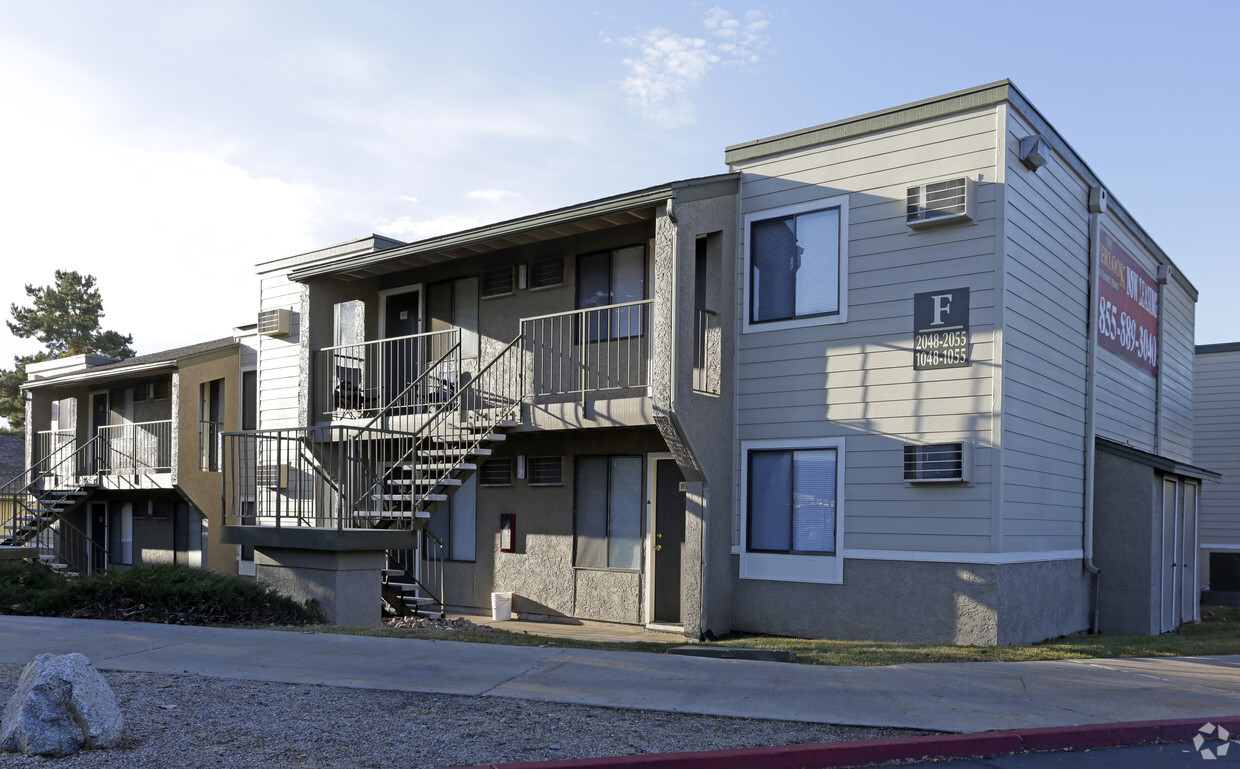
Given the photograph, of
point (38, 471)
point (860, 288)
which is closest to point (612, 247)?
point (860, 288)

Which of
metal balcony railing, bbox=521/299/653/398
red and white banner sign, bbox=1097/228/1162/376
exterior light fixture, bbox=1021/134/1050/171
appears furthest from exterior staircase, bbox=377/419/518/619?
red and white banner sign, bbox=1097/228/1162/376

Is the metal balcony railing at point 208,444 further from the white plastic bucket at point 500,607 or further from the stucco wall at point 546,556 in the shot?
the white plastic bucket at point 500,607

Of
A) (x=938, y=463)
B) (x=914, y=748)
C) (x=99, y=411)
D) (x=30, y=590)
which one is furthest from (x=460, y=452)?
(x=99, y=411)

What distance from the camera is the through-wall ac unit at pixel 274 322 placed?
19.6 metres

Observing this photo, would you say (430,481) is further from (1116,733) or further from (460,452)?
(1116,733)

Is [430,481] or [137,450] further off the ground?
[430,481]

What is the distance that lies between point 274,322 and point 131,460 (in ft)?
21.4

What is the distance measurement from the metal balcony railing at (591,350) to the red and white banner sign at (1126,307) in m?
6.36

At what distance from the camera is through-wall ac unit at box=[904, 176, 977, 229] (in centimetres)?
1109

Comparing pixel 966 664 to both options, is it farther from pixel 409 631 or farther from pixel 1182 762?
pixel 409 631

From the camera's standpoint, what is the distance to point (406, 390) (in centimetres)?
1464

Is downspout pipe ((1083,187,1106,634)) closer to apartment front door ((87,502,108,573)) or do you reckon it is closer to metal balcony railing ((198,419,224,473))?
metal balcony railing ((198,419,224,473))

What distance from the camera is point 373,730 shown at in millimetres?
6137

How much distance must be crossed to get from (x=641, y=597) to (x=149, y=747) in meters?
8.53
